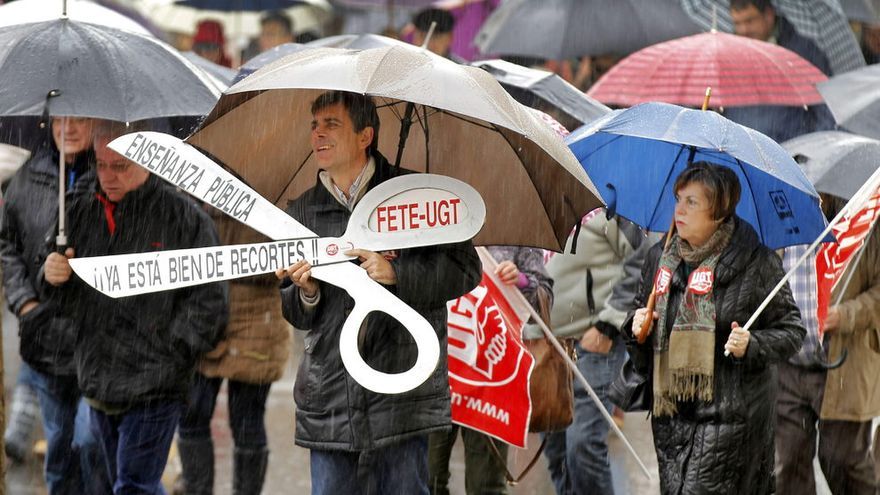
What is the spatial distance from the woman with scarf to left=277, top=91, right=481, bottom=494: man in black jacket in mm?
1046

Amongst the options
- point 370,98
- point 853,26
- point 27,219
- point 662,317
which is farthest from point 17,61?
point 853,26

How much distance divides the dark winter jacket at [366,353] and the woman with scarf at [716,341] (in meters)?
1.07

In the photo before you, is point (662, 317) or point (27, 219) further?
point (27, 219)

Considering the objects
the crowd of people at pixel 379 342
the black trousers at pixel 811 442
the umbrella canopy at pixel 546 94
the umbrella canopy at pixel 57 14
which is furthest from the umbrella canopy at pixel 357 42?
the black trousers at pixel 811 442

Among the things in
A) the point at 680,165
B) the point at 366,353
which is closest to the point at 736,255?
the point at 680,165

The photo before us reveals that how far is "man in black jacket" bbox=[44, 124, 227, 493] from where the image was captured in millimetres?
6336

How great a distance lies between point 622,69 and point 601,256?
1.57 m

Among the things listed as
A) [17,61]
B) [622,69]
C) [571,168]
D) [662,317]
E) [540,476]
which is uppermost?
[622,69]

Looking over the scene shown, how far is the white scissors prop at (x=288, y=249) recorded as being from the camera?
5.19m

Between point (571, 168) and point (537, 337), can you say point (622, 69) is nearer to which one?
point (537, 337)

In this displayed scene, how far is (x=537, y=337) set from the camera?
6.88 meters

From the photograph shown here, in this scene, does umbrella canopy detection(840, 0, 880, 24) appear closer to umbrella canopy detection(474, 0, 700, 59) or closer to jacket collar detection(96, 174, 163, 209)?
umbrella canopy detection(474, 0, 700, 59)

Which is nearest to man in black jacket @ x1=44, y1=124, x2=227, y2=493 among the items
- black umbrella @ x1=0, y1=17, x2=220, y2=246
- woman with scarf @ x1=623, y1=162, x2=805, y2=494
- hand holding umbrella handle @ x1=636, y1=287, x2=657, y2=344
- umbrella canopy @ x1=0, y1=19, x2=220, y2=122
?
black umbrella @ x1=0, y1=17, x2=220, y2=246

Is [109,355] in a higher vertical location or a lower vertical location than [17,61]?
lower
